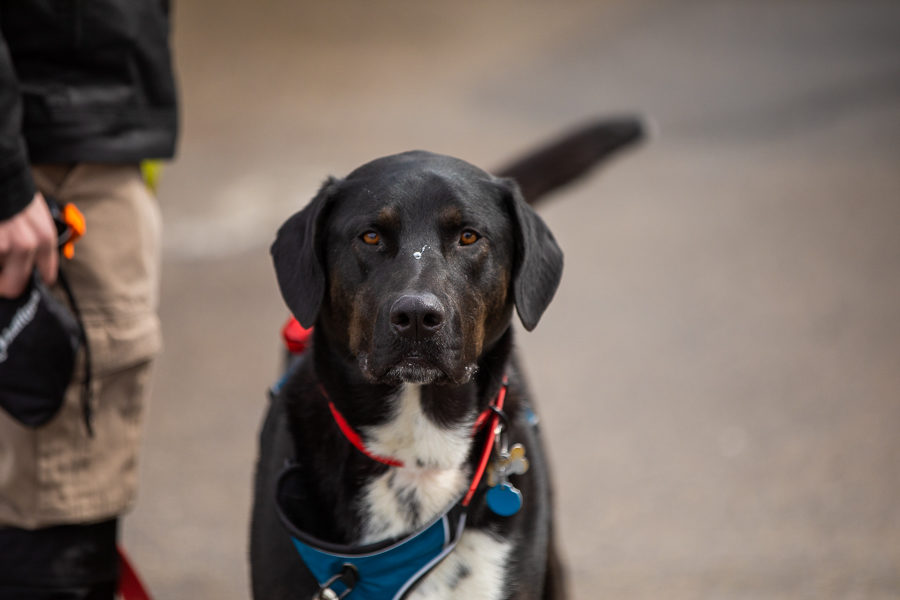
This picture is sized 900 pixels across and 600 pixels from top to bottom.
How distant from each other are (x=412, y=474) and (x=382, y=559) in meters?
0.21

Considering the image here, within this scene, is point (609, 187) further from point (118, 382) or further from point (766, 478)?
point (118, 382)

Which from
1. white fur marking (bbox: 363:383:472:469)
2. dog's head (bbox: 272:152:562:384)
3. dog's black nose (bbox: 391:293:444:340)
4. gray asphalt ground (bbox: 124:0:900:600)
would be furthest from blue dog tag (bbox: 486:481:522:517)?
gray asphalt ground (bbox: 124:0:900:600)

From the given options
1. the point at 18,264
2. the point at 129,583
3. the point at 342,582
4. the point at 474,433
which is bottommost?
the point at 129,583

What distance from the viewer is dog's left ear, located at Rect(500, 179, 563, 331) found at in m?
2.52

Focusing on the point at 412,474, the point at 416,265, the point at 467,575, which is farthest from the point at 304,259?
the point at 467,575

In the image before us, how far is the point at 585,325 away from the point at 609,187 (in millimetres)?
2044

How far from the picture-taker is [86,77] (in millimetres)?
2641

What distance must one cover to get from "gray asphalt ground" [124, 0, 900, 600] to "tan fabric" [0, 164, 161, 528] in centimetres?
109

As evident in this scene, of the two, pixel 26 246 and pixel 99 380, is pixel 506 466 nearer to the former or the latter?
pixel 99 380

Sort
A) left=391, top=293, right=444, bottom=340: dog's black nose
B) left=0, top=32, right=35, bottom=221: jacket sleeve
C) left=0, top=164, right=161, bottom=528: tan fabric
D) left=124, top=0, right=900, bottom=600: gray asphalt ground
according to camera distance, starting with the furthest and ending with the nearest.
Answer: left=124, top=0, right=900, bottom=600: gray asphalt ground, left=0, top=164, right=161, bottom=528: tan fabric, left=0, top=32, right=35, bottom=221: jacket sleeve, left=391, top=293, right=444, bottom=340: dog's black nose

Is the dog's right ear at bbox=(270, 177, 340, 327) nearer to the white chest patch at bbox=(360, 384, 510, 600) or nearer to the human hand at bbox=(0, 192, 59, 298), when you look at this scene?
the white chest patch at bbox=(360, 384, 510, 600)

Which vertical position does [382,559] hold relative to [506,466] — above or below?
below

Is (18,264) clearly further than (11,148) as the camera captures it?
Yes

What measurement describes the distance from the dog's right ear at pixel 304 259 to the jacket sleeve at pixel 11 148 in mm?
546
